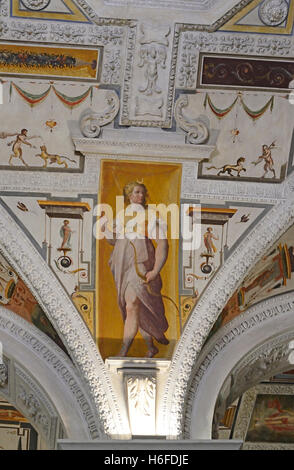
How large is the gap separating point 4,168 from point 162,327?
2328mm

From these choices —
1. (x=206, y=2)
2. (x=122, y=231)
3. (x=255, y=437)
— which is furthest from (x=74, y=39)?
(x=255, y=437)

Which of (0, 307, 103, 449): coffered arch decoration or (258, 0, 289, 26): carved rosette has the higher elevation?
(258, 0, 289, 26): carved rosette

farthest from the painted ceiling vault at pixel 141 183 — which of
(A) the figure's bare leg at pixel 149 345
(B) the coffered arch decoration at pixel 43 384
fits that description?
(B) the coffered arch decoration at pixel 43 384

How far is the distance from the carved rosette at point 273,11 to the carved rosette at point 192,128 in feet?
3.89

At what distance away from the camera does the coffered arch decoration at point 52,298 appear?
404 inches

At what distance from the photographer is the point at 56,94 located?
10.1 meters

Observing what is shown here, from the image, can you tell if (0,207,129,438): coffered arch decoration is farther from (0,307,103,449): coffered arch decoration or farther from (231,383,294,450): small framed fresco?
(231,383,294,450): small framed fresco

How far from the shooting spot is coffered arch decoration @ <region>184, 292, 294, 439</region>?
10641mm

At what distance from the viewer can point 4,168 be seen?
34.0ft

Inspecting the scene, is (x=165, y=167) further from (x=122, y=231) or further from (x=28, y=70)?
(x=28, y=70)

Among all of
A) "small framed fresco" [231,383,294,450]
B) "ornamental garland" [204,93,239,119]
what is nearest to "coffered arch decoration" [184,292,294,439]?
"ornamental garland" [204,93,239,119]

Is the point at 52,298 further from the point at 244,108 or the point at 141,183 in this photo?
the point at 244,108

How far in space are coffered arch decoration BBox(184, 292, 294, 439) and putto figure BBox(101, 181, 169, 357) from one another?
2.17 ft

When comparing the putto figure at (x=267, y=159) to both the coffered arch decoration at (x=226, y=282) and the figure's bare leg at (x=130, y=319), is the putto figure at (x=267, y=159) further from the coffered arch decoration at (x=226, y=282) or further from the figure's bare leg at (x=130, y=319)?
the figure's bare leg at (x=130, y=319)
